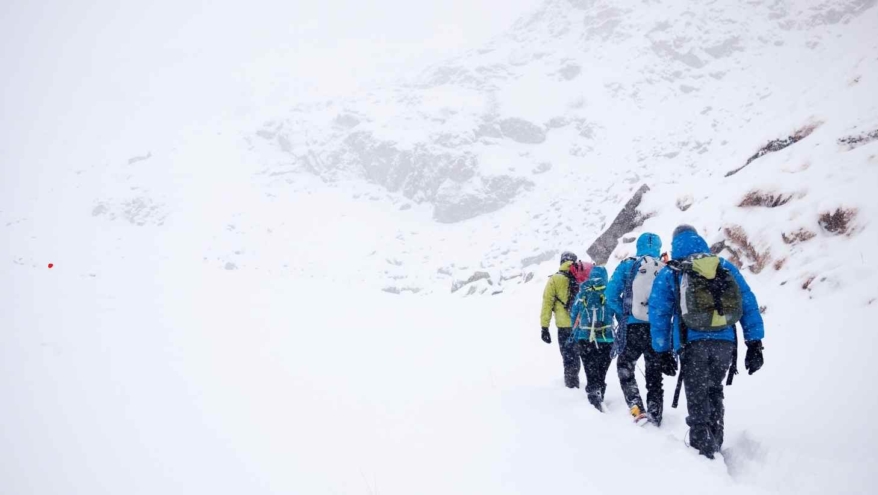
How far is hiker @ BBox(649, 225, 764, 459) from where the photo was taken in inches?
116

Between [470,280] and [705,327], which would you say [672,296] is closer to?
[705,327]

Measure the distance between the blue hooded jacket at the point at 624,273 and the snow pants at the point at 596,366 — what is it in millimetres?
514

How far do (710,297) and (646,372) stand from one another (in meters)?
1.17

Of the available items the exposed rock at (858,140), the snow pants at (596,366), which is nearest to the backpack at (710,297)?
the snow pants at (596,366)

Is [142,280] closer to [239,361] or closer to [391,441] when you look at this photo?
[239,361]

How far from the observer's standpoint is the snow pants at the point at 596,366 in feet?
14.3

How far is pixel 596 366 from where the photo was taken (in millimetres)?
4434

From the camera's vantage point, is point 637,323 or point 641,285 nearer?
point 641,285

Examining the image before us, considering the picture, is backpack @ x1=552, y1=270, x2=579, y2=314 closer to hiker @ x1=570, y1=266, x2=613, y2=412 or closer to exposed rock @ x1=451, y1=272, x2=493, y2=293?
hiker @ x1=570, y1=266, x2=613, y2=412

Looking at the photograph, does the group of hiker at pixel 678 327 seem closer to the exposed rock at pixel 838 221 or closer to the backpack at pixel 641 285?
the backpack at pixel 641 285

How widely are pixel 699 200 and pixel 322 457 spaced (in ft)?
30.9

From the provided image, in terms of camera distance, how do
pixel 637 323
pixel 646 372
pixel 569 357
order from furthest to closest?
pixel 569 357, pixel 637 323, pixel 646 372

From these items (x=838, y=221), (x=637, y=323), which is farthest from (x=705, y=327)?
(x=838, y=221)

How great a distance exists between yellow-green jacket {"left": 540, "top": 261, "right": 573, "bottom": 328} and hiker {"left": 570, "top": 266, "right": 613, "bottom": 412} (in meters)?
0.26
